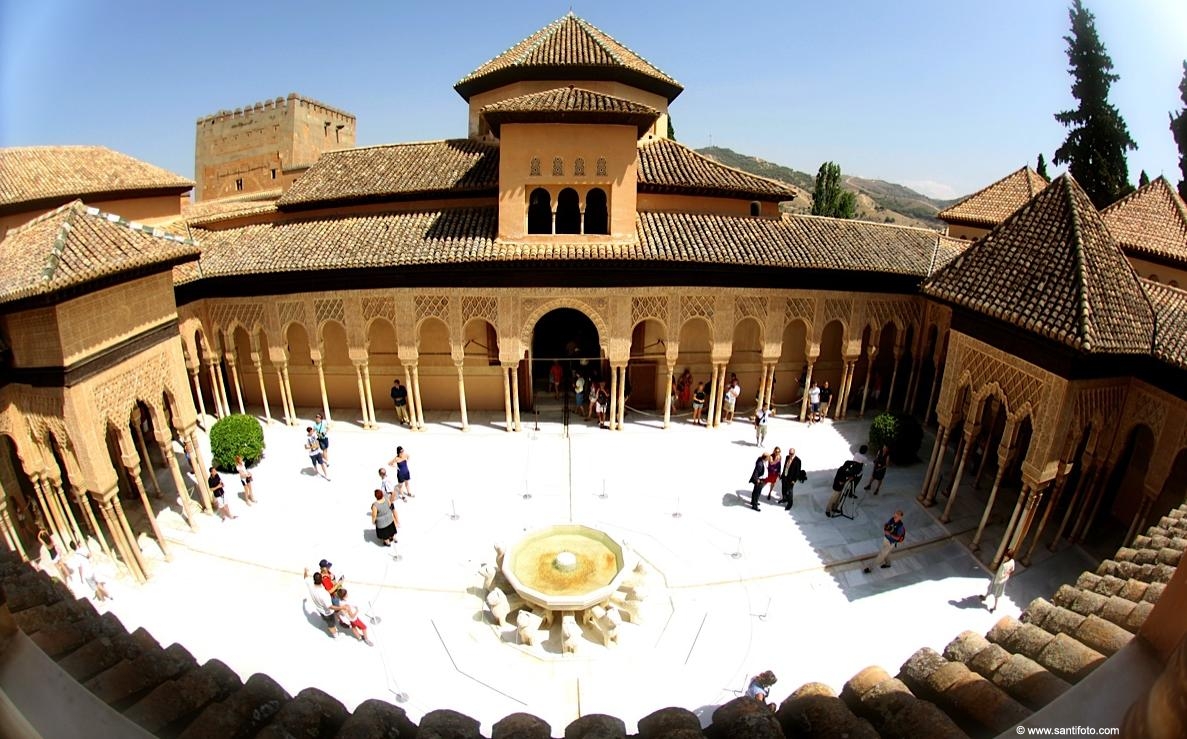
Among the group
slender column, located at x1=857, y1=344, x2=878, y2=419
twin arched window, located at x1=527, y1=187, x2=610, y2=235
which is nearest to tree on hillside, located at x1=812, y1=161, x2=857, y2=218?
slender column, located at x1=857, y1=344, x2=878, y2=419

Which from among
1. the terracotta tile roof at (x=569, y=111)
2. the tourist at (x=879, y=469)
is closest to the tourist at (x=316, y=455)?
the terracotta tile roof at (x=569, y=111)

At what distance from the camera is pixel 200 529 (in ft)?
38.5

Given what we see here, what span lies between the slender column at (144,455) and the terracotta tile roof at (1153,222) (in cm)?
2166

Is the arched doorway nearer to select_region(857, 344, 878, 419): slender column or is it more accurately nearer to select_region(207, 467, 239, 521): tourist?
select_region(857, 344, 878, 419): slender column

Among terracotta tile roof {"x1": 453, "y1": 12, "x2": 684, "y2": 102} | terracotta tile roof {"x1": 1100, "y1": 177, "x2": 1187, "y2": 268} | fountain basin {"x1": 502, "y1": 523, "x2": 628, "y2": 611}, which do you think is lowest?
fountain basin {"x1": 502, "y1": 523, "x2": 628, "y2": 611}

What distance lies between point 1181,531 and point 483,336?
45.2 ft

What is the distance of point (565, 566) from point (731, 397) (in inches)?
313

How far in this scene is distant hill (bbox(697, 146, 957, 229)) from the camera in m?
74.9

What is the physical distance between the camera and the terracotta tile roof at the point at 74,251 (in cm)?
849

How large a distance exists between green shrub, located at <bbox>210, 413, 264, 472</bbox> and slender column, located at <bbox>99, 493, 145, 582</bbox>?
3.16 m

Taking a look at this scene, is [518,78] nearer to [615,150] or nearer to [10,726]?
[615,150]

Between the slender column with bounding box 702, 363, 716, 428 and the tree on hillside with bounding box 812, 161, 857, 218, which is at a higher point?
the tree on hillside with bounding box 812, 161, 857, 218

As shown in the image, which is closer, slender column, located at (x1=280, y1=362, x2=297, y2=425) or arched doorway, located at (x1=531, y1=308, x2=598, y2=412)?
slender column, located at (x1=280, y1=362, x2=297, y2=425)

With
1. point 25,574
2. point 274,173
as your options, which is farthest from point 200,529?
point 274,173
